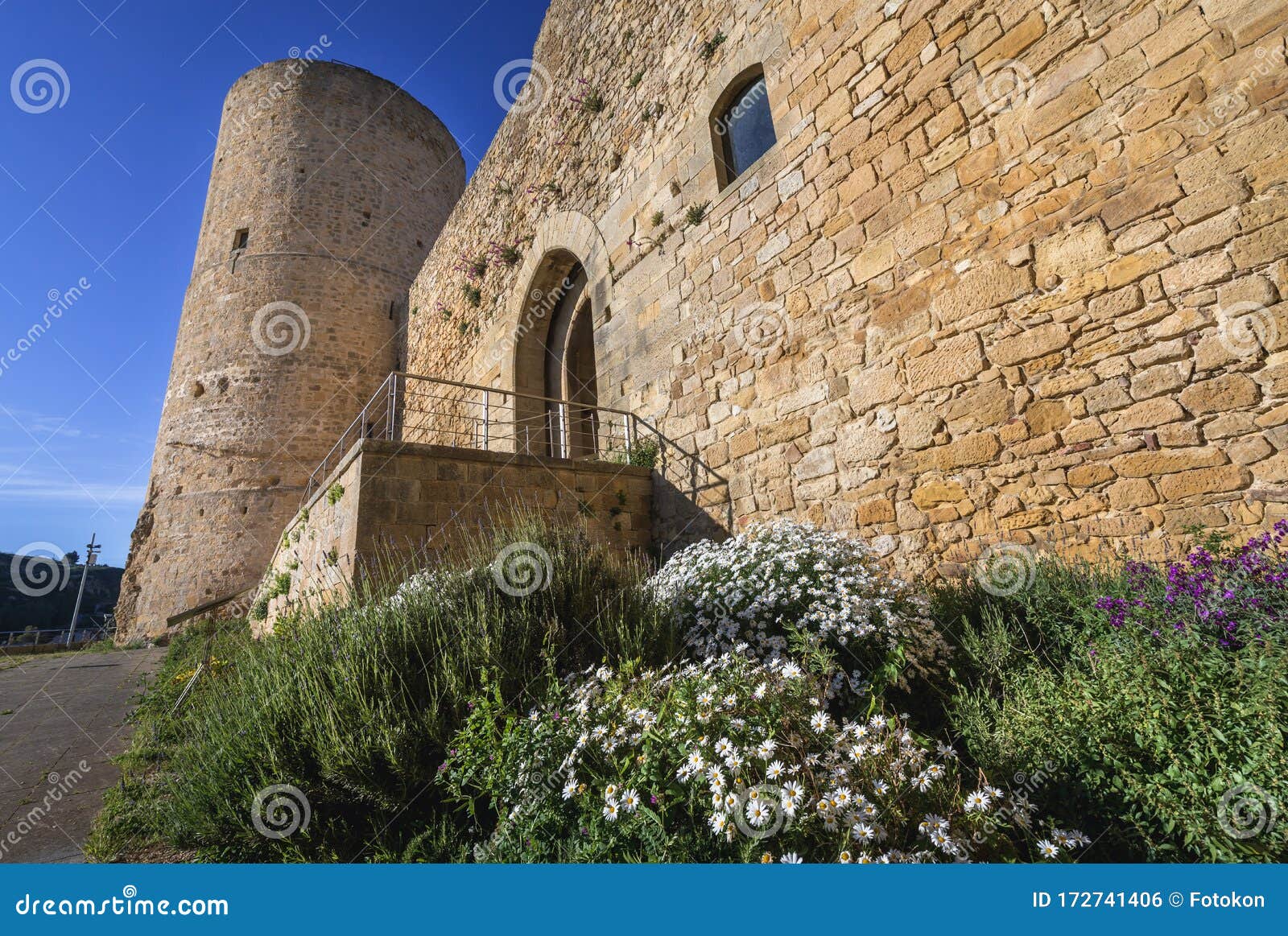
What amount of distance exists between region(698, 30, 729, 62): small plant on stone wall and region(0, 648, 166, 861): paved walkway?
7891 mm

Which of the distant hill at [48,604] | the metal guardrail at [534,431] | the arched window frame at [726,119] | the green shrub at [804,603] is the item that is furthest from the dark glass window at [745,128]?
the distant hill at [48,604]

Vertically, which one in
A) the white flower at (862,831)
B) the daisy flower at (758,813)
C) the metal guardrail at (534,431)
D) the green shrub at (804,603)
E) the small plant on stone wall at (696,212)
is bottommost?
the white flower at (862,831)

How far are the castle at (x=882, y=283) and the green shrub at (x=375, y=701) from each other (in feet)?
6.38

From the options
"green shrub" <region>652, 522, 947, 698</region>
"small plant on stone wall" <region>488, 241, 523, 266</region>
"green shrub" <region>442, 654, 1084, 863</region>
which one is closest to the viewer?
"green shrub" <region>442, 654, 1084, 863</region>

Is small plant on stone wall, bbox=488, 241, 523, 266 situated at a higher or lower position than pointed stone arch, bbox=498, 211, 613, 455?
higher

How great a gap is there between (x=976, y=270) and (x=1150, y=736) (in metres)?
3.03

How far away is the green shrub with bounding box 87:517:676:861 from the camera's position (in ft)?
8.13

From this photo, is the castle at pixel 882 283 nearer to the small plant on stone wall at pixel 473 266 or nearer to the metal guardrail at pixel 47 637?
the small plant on stone wall at pixel 473 266

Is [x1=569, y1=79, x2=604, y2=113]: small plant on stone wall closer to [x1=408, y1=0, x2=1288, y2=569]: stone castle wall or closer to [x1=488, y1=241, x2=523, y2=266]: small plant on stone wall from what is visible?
[x1=408, y1=0, x2=1288, y2=569]: stone castle wall

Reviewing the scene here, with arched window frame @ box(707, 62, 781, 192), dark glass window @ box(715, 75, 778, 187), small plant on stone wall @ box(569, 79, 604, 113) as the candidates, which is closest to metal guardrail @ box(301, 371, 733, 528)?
arched window frame @ box(707, 62, 781, 192)

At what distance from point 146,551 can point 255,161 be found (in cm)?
994

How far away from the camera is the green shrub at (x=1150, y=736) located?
1.73m

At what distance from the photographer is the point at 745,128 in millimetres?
6141

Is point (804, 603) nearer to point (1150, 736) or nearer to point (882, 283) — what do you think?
point (1150, 736)
